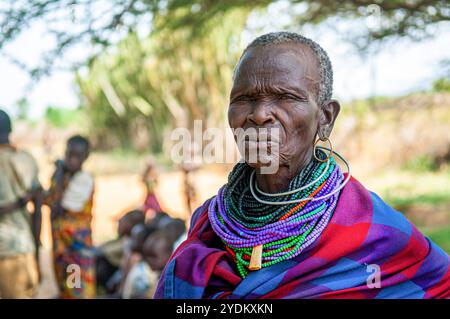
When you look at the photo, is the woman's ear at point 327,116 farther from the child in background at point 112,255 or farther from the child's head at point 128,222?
the child's head at point 128,222

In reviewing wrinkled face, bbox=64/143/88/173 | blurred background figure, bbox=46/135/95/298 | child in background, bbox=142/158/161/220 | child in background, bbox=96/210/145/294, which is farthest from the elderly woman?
child in background, bbox=142/158/161/220

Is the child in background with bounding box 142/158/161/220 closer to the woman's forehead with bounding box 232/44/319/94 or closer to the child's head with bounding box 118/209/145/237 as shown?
the child's head with bounding box 118/209/145/237

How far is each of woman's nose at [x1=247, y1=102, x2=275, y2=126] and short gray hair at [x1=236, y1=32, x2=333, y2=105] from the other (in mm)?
175

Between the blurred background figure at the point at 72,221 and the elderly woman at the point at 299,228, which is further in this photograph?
the blurred background figure at the point at 72,221

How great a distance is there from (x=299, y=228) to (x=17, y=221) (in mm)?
3280

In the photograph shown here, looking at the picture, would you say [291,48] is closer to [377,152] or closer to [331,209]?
[331,209]

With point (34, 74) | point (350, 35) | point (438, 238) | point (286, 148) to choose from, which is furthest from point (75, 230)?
point (438, 238)

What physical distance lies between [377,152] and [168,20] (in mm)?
12441

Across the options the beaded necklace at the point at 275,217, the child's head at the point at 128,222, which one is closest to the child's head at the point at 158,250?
the child's head at the point at 128,222

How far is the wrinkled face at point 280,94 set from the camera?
1532 mm

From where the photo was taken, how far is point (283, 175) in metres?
1.65

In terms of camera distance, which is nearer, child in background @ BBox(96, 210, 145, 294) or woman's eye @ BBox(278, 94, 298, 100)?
woman's eye @ BBox(278, 94, 298, 100)

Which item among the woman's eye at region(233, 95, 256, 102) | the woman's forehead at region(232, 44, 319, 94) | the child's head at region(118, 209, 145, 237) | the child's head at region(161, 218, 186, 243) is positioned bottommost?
the child's head at region(118, 209, 145, 237)

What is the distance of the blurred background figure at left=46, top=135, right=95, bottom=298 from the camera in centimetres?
500
